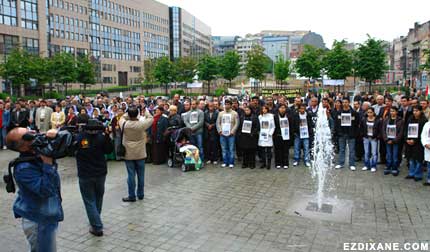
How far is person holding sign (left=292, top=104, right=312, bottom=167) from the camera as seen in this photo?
38.9ft

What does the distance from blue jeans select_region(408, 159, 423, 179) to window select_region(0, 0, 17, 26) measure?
66955 millimetres

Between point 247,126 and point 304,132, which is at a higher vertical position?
point 247,126

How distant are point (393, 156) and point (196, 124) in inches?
231

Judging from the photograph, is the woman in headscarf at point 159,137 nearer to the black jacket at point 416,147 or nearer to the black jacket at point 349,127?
the black jacket at point 349,127

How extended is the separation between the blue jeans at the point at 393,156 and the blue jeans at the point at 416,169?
0.42 metres

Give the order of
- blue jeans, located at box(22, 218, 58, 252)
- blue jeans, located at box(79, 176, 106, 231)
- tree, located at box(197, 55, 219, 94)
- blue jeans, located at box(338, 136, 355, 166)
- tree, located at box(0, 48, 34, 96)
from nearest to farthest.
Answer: blue jeans, located at box(22, 218, 58, 252) < blue jeans, located at box(79, 176, 106, 231) < blue jeans, located at box(338, 136, 355, 166) < tree, located at box(0, 48, 34, 96) < tree, located at box(197, 55, 219, 94)

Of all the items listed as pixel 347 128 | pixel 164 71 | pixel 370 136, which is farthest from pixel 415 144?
pixel 164 71

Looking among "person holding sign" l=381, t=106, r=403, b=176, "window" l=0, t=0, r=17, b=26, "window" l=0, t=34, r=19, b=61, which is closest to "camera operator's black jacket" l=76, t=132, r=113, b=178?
"person holding sign" l=381, t=106, r=403, b=176

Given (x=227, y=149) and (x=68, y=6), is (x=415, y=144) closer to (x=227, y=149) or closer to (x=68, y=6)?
(x=227, y=149)

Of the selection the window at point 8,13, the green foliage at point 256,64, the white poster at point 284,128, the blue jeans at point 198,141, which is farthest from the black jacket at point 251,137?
the window at point 8,13

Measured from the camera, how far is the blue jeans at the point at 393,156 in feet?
35.0

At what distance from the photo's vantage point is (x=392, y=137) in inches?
421

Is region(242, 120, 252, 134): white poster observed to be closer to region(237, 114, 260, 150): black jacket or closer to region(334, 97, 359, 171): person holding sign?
region(237, 114, 260, 150): black jacket

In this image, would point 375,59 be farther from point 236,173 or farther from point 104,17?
point 104,17
